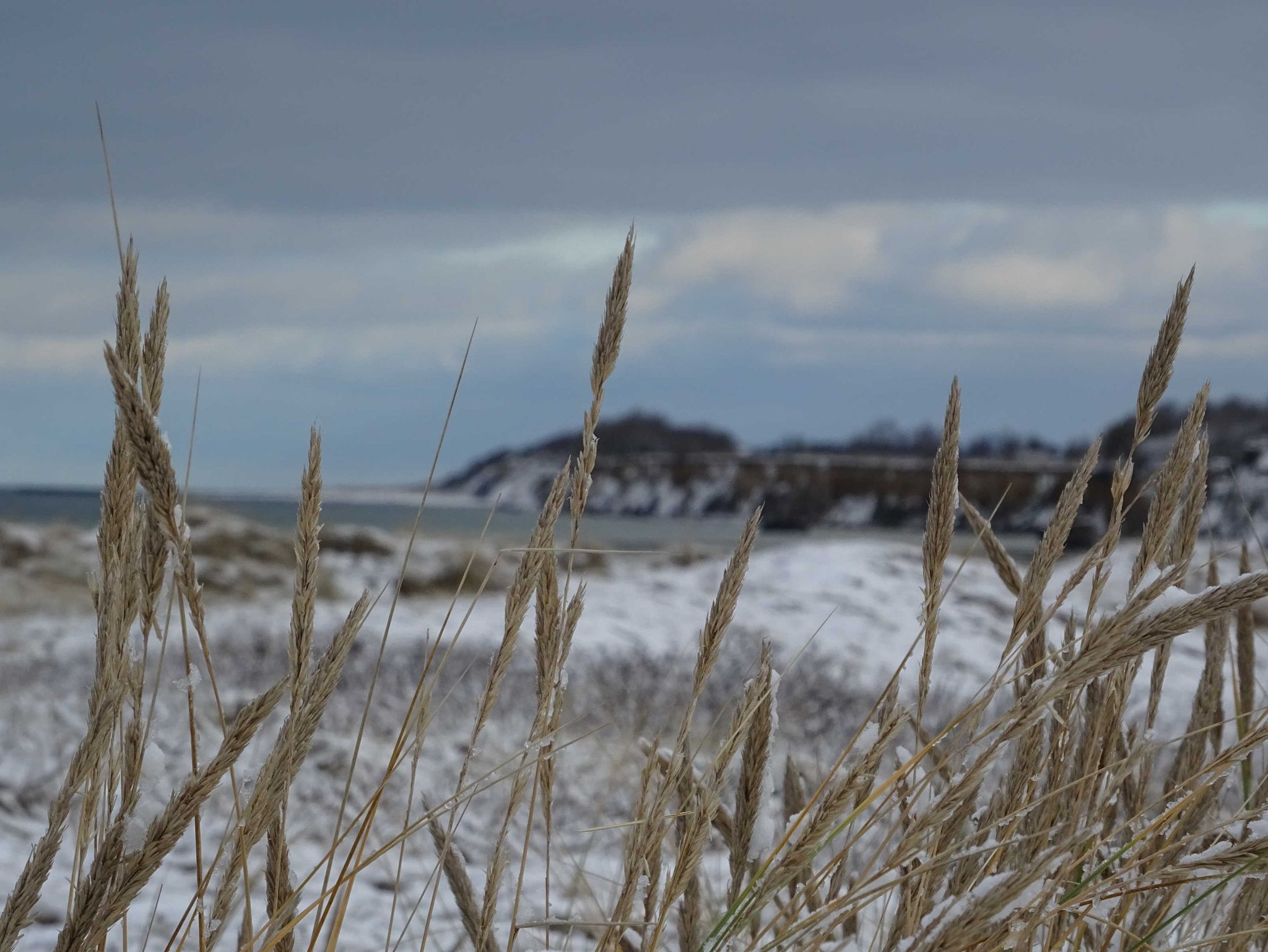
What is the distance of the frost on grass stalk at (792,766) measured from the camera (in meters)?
0.77

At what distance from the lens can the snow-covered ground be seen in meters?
3.17

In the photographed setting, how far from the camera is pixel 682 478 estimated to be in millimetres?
25562

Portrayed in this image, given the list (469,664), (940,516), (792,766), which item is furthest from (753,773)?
(469,664)

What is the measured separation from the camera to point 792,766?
4.68 feet

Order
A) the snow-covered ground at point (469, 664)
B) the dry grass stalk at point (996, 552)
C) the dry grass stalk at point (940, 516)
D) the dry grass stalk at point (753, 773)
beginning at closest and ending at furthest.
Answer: the dry grass stalk at point (753, 773) → the dry grass stalk at point (940, 516) → the dry grass stalk at point (996, 552) → the snow-covered ground at point (469, 664)

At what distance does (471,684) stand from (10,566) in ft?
18.8

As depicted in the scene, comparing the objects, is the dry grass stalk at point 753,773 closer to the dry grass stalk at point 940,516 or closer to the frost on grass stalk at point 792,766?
the frost on grass stalk at point 792,766

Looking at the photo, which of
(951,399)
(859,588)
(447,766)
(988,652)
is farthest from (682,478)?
(951,399)

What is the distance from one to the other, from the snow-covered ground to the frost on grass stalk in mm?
90

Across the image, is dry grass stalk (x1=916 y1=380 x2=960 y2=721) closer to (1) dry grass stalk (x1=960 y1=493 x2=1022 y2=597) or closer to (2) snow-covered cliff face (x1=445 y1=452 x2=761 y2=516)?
(1) dry grass stalk (x1=960 y1=493 x2=1022 y2=597)

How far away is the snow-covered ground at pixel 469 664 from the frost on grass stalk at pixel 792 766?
A: 0.09m

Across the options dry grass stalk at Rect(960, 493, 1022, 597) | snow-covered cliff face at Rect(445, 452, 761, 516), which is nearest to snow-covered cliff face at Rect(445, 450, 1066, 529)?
snow-covered cliff face at Rect(445, 452, 761, 516)

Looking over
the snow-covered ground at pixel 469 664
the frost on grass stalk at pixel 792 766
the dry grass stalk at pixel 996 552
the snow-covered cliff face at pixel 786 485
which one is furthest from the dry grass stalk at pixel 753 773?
the snow-covered cliff face at pixel 786 485

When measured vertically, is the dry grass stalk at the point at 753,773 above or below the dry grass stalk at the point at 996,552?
below
